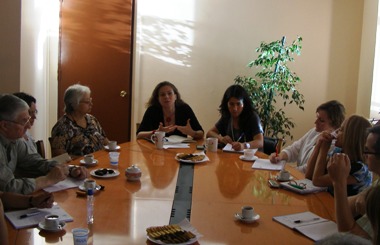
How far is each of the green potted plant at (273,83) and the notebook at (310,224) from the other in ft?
9.23

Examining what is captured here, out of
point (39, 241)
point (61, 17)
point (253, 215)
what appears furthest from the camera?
point (61, 17)

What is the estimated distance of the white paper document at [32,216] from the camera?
1.64 m

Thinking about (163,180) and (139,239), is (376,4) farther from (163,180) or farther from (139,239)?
(139,239)

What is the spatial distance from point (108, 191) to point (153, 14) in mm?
3307

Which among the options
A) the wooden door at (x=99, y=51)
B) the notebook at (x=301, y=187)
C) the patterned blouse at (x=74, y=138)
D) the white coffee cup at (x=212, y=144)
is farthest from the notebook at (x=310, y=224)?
the wooden door at (x=99, y=51)

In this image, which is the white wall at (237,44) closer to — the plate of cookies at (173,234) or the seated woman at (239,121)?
the seated woman at (239,121)

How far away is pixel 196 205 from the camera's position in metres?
1.98

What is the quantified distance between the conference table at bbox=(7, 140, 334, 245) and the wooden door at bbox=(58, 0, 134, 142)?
7.26ft

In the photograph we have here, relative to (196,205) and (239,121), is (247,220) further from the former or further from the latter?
(239,121)

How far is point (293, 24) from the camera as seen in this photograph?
4.92 meters

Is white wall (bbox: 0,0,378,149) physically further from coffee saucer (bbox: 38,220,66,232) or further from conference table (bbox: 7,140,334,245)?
coffee saucer (bbox: 38,220,66,232)

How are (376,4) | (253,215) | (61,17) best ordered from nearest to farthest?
(253,215), (376,4), (61,17)

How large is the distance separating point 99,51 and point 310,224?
3.77 meters

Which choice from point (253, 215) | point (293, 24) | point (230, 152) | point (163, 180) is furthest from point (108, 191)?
point (293, 24)
